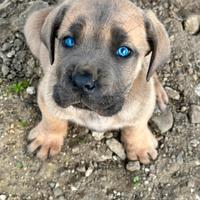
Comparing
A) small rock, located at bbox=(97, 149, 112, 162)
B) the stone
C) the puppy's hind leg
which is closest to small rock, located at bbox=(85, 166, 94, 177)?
small rock, located at bbox=(97, 149, 112, 162)

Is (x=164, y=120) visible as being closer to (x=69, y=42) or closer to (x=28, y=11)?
(x=69, y=42)

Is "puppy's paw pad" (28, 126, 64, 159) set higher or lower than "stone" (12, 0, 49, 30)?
lower

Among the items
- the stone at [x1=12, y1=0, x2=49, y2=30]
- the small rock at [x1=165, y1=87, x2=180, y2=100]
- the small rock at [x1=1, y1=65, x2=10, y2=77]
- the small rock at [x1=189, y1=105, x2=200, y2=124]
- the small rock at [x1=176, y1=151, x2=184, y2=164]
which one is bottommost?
the small rock at [x1=176, y1=151, x2=184, y2=164]

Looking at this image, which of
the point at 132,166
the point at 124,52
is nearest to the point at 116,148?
the point at 132,166

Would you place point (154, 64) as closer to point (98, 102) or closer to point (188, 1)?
point (98, 102)

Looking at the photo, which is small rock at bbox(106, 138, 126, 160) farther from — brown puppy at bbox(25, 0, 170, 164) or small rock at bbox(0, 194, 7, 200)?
small rock at bbox(0, 194, 7, 200)
